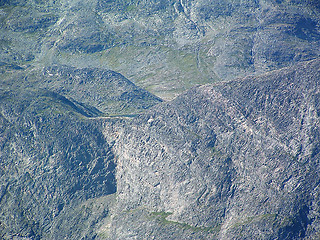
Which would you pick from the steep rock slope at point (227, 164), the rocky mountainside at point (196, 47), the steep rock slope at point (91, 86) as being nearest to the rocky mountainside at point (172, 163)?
the steep rock slope at point (227, 164)

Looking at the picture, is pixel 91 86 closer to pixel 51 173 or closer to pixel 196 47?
pixel 51 173

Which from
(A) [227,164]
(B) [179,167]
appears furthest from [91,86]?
(A) [227,164]

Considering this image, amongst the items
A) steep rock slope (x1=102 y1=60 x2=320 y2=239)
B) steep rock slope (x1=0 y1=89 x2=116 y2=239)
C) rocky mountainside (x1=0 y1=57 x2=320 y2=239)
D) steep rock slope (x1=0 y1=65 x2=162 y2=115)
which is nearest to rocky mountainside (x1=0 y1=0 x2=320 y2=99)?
steep rock slope (x1=0 y1=65 x2=162 y2=115)

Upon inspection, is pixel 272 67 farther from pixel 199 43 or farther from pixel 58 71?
pixel 58 71

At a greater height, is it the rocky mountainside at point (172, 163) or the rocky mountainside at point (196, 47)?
the rocky mountainside at point (172, 163)

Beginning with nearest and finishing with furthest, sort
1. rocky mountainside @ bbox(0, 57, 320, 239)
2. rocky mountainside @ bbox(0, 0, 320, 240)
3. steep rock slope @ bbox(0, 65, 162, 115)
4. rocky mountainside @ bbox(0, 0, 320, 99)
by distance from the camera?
rocky mountainside @ bbox(0, 57, 320, 239) → rocky mountainside @ bbox(0, 0, 320, 240) → steep rock slope @ bbox(0, 65, 162, 115) → rocky mountainside @ bbox(0, 0, 320, 99)

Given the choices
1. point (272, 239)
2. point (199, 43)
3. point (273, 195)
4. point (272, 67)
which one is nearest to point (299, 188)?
point (273, 195)

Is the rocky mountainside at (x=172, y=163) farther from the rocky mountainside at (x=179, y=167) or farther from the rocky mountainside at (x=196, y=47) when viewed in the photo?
the rocky mountainside at (x=196, y=47)

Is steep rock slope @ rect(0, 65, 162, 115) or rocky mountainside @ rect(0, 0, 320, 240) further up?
rocky mountainside @ rect(0, 0, 320, 240)

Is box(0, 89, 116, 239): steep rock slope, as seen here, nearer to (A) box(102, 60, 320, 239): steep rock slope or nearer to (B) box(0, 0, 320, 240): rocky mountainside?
(B) box(0, 0, 320, 240): rocky mountainside
